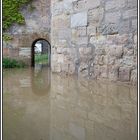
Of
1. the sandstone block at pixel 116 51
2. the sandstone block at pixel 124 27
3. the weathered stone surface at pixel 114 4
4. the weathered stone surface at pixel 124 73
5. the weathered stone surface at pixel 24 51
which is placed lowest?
the weathered stone surface at pixel 124 73

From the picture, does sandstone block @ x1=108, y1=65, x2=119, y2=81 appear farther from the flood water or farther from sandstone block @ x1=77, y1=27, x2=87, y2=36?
sandstone block @ x1=77, y1=27, x2=87, y2=36

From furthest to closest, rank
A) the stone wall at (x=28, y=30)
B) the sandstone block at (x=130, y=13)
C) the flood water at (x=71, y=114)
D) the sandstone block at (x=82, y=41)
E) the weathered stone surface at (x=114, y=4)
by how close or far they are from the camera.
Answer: the stone wall at (x=28, y=30)
the sandstone block at (x=82, y=41)
the weathered stone surface at (x=114, y=4)
the sandstone block at (x=130, y=13)
the flood water at (x=71, y=114)

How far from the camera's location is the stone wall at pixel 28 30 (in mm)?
9781

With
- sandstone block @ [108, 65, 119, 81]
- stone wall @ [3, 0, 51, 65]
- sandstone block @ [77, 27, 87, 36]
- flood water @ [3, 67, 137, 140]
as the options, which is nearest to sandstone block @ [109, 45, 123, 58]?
sandstone block @ [108, 65, 119, 81]

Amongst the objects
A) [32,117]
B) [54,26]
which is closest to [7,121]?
[32,117]

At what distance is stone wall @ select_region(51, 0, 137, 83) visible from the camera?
4.70m

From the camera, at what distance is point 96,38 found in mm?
5402

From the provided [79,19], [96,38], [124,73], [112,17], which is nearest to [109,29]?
[112,17]

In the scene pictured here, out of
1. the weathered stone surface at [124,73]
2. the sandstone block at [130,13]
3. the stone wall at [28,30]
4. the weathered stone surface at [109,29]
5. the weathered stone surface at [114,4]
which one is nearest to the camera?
the sandstone block at [130,13]

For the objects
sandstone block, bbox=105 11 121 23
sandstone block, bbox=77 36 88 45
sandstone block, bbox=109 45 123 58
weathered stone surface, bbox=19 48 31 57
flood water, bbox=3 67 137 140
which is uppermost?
sandstone block, bbox=105 11 121 23

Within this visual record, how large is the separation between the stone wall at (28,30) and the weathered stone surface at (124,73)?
17.9 feet

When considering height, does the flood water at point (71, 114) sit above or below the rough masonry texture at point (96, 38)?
below

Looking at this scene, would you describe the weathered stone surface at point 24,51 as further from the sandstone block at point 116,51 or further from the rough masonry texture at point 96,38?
the sandstone block at point 116,51

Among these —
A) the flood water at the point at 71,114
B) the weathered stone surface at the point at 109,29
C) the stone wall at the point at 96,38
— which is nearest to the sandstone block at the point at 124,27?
the stone wall at the point at 96,38
